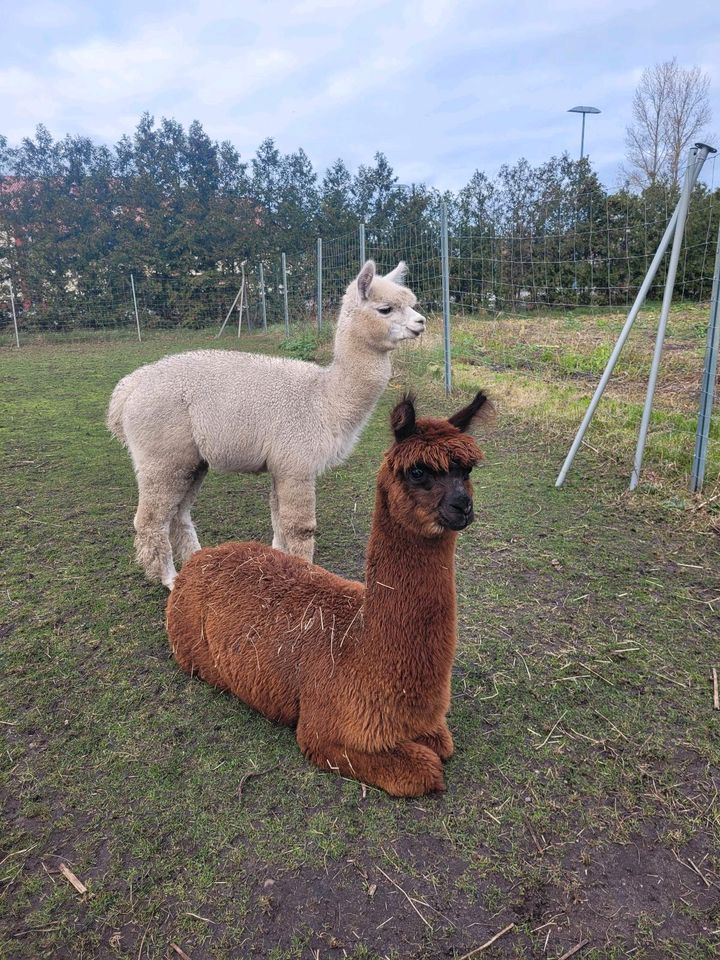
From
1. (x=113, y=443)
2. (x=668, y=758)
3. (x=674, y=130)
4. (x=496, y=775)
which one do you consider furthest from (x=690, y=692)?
(x=674, y=130)

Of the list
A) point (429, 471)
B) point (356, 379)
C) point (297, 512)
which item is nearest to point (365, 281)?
point (356, 379)

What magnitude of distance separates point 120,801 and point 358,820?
2.67ft

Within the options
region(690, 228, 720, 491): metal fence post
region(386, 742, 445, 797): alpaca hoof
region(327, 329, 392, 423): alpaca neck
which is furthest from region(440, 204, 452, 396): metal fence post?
region(386, 742, 445, 797): alpaca hoof

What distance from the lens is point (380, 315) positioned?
3523 mm

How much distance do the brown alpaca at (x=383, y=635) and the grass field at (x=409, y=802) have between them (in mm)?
138

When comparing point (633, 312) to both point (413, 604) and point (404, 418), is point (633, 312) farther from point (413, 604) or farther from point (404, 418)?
point (413, 604)

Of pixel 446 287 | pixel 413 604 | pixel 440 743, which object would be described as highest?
pixel 446 287

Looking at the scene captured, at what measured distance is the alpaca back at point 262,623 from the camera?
226 cm

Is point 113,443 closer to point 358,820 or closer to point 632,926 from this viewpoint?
point 358,820

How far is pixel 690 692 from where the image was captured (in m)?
2.52

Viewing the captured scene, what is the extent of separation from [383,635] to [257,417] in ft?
5.67

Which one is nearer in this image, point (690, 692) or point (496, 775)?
point (496, 775)

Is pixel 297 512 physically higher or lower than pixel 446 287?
lower

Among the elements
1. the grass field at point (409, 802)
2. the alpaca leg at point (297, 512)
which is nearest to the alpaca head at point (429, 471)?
the grass field at point (409, 802)
